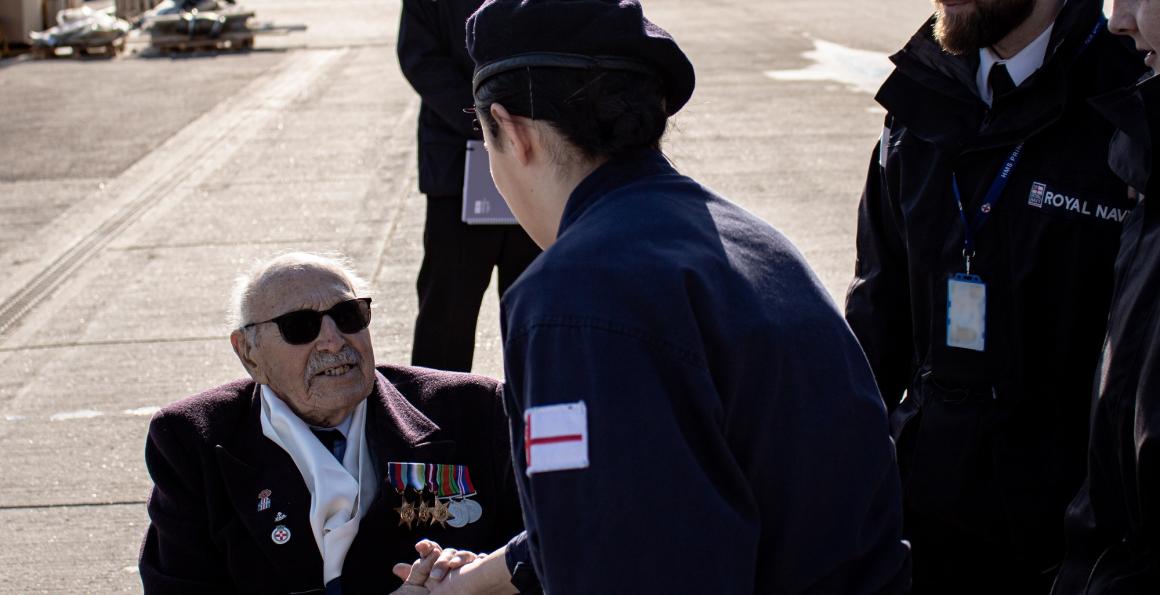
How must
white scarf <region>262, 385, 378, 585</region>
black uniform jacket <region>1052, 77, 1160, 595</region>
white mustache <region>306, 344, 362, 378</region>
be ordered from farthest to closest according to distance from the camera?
white mustache <region>306, 344, 362, 378</region> < white scarf <region>262, 385, 378, 585</region> < black uniform jacket <region>1052, 77, 1160, 595</region>

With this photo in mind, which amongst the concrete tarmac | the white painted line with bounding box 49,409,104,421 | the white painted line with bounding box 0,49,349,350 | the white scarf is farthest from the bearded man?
the white painted line with bounding box 0,49,349,350

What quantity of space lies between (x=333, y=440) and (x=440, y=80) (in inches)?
63.4

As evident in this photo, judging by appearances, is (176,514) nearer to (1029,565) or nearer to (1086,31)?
(1029,565)

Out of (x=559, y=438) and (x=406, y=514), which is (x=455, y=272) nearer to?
(x=406, y=514)

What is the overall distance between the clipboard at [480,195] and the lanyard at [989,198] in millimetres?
1818

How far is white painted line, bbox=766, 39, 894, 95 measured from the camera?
514 inches

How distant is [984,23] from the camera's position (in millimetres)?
2674

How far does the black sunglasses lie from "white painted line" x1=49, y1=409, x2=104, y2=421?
2.69 m

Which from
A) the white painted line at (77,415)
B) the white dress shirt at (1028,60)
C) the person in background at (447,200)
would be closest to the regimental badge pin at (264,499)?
the person in background at (447,200)

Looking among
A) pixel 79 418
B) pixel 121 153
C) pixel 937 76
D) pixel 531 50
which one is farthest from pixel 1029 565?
pixel 121 153

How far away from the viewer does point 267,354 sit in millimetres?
3010

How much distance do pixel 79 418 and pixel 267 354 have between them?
8.95 ft

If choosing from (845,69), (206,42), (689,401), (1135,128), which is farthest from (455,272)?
(206,42)

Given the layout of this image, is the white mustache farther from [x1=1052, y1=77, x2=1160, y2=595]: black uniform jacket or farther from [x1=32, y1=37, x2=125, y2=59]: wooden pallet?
[x1=32, y1=37, x2=125, y2=59]: wooden pallet
